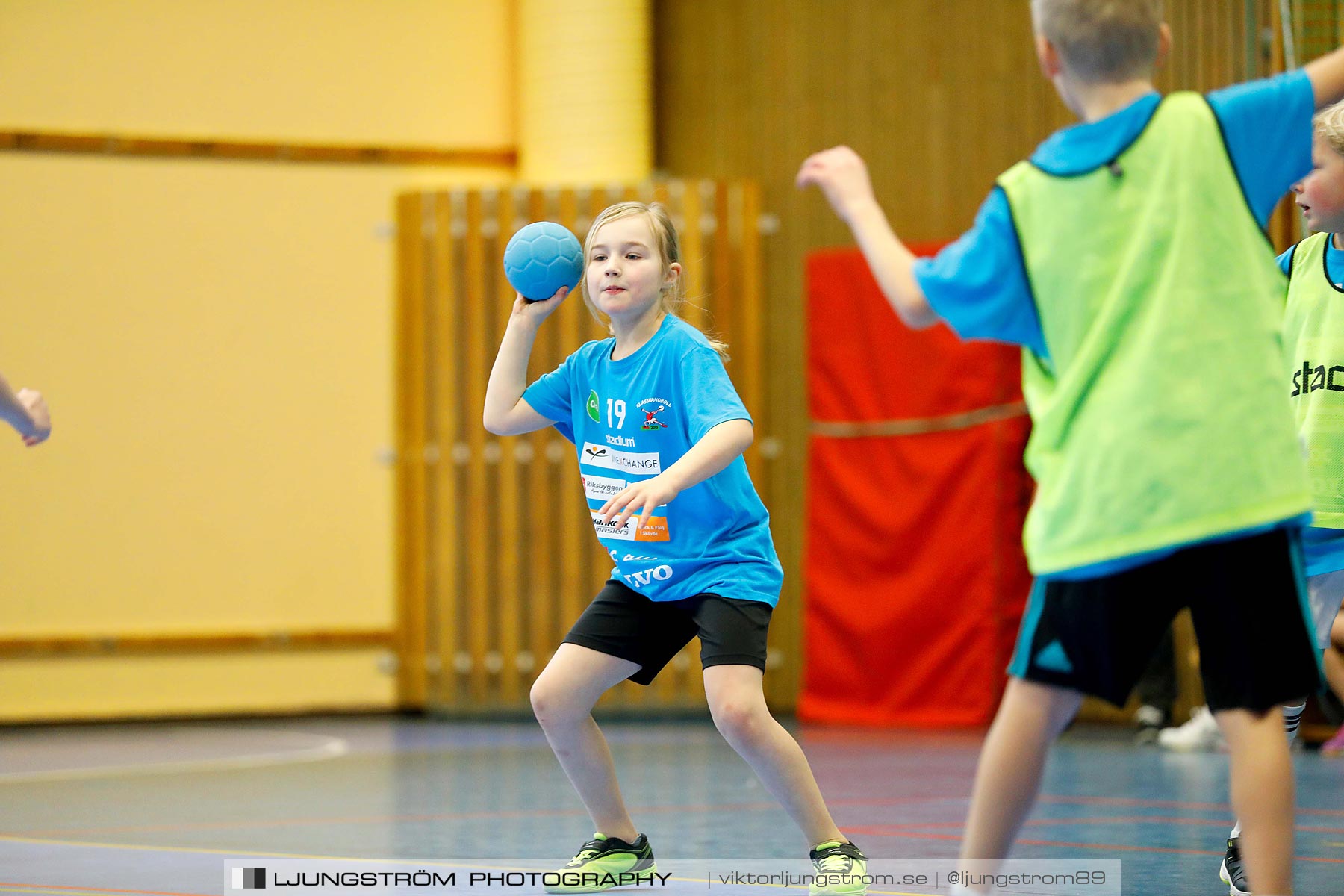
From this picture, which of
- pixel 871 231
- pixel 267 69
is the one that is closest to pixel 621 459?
pixel 871 231

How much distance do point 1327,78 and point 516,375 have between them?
1785mm

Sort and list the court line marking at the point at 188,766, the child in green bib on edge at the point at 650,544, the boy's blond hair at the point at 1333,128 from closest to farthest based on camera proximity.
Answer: the boy's blond hair at the point at 1333,128
the child in green bib on edge at the point at 650,544
the court line marking at the point at 188,766

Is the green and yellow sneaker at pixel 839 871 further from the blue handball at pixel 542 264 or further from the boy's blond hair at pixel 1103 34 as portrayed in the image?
the boy's blond hair at pixel 1103 34

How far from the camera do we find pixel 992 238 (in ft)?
7.49

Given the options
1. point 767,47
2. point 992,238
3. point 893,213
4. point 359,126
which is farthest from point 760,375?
point 992,238

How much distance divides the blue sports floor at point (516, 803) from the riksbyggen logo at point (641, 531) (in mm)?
752

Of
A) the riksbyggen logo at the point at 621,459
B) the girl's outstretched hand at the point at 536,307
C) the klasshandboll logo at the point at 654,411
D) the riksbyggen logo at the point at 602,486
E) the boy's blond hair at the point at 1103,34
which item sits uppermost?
the boy's blond hair at the point at 1103,34

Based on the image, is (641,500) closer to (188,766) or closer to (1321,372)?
(1321,372)

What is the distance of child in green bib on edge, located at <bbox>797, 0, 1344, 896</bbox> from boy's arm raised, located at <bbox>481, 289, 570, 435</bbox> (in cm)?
125

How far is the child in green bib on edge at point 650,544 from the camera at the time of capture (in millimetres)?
3186

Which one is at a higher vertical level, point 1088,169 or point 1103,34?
point 1103,34

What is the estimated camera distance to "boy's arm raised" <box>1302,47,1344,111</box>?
2.29 meters

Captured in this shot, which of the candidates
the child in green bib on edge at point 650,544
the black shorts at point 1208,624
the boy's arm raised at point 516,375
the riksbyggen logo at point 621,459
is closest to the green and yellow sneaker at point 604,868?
the child in green bib on edge at point 650,544

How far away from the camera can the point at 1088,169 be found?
7.36ft
